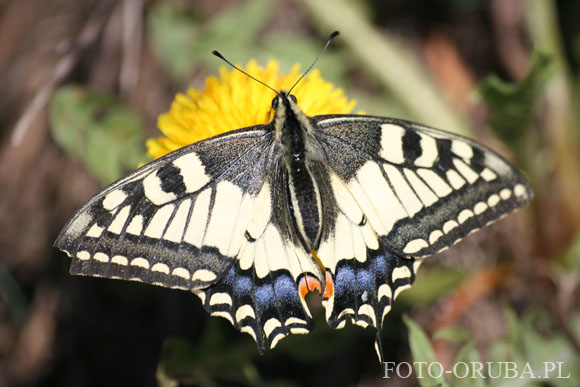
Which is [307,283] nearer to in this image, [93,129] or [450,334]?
[450,334]

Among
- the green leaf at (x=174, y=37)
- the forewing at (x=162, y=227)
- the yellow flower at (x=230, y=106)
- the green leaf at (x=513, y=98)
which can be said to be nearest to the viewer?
the forewing at (x=162, y=227)

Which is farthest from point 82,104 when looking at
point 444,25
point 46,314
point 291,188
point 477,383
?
point 444,25

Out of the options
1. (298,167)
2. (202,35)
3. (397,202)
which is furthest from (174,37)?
(397,202)

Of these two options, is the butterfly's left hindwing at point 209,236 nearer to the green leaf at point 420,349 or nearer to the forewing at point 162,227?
the forewing at point 162,227

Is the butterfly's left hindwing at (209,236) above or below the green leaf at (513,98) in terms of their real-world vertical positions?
below

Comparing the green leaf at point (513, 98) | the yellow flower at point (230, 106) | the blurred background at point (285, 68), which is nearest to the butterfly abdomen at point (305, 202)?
the yellow flower at point (230, 106)

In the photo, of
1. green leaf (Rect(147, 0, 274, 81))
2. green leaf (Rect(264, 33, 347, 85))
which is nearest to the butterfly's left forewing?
green leaf (Rect(264, 33, 347, 85))

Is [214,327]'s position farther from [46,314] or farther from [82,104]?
[46,314]
